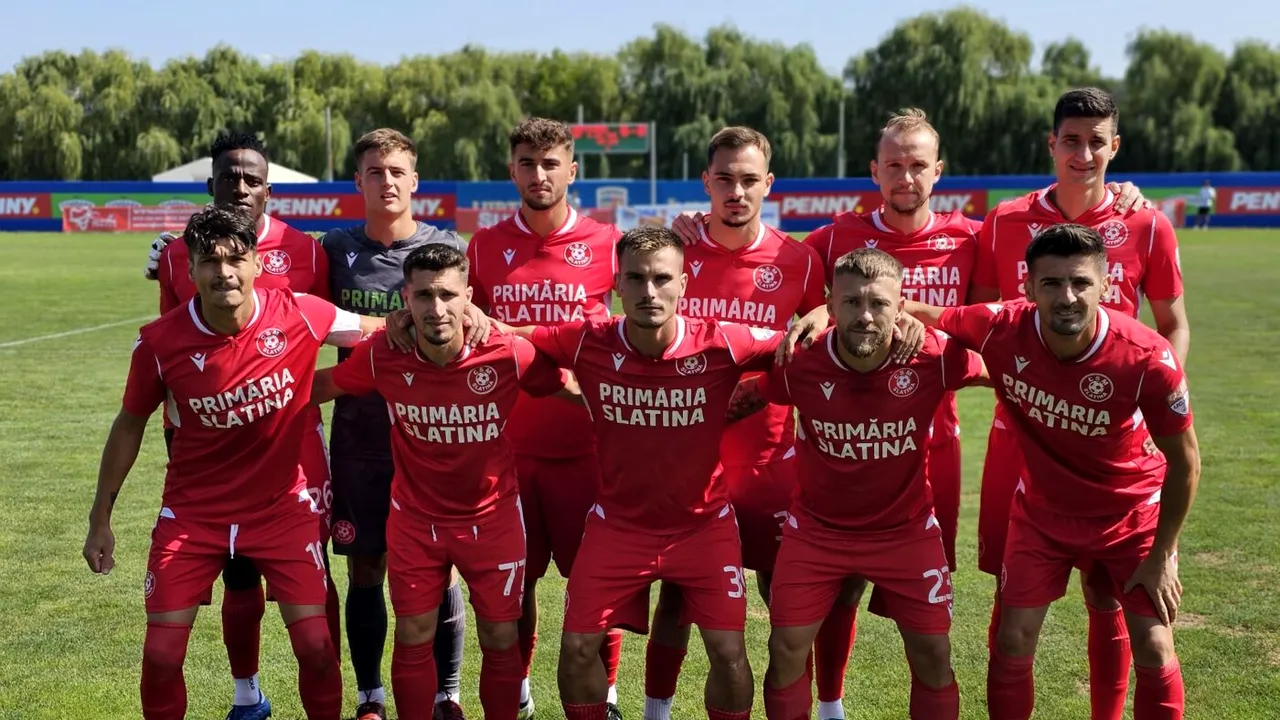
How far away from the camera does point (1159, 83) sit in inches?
1929

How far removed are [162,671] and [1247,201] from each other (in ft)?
130

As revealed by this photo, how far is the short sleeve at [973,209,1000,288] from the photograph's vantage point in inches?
195

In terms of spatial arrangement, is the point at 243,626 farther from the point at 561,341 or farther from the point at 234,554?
the point at 561,341

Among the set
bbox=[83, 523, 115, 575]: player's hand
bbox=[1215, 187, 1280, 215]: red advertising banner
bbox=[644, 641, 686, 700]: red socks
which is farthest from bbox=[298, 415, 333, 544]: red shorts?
bbox=[1215, 187, 1280, 215]: red advertising banner

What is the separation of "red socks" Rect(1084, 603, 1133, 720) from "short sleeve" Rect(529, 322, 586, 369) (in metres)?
2.24

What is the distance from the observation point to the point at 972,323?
170 inches

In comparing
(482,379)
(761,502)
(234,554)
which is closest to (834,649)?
(761,502)

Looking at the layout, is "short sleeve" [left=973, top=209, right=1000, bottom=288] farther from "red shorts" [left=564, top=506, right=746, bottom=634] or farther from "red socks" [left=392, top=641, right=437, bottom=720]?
"red socks" [left=392, top=641, right=437, bottom=720]

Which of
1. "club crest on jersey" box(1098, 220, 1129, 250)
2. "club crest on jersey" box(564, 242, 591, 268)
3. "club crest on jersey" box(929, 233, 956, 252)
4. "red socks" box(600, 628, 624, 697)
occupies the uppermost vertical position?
"club crest on jersey" box(1098, 220, 1129, 250)

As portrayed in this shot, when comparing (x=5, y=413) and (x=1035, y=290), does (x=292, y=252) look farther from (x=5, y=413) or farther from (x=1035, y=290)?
(x=5, y=413)

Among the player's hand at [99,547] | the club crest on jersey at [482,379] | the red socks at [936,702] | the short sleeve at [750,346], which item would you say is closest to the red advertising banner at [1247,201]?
the short sleeve at [750,346]

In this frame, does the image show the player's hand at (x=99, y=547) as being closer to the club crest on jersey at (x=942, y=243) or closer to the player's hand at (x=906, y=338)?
the player's hand at (x=906, y=338)

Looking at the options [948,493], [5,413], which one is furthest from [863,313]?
[5,413]

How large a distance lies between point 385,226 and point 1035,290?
2.64 m
